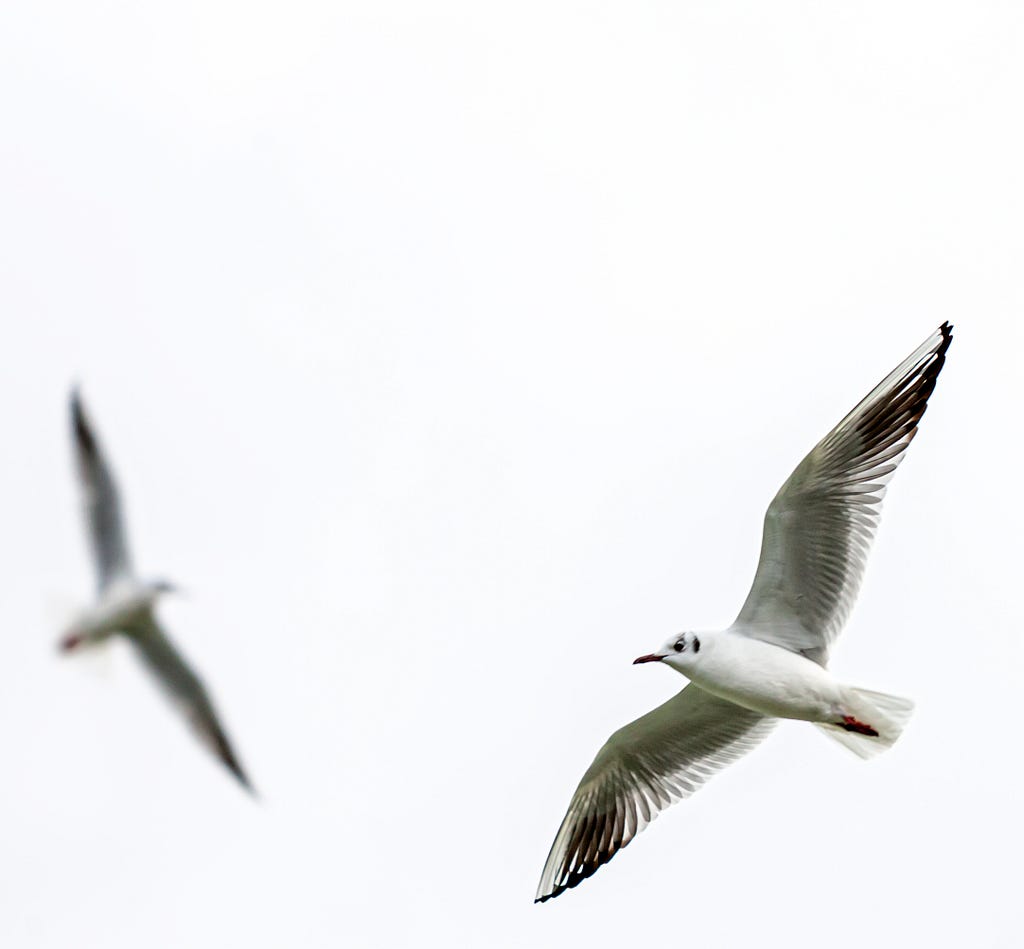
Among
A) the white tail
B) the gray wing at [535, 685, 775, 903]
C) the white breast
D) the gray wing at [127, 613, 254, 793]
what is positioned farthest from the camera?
the gray wing at [535, 685, 775, 903]

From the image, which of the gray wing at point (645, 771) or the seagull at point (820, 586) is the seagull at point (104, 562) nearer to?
the seagull at point (820, 586)

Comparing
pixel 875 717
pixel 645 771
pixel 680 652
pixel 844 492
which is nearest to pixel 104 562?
pixel 680 652

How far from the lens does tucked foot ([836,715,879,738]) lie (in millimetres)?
9039

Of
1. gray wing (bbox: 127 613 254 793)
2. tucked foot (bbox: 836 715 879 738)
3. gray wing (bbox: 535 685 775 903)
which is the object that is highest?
gray wing (bbox: 127 613 254 793)

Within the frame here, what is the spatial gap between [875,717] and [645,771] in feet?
5.08

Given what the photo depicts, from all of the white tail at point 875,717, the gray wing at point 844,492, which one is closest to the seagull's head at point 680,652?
the gray wing at point 844,492

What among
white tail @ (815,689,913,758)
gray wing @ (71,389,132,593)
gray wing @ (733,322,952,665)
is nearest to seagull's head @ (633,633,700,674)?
gray wing @ (733,322,952,665)

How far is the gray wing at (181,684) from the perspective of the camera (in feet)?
24.2

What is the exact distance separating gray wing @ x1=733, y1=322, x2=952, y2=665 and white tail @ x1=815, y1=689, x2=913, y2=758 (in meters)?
0.57

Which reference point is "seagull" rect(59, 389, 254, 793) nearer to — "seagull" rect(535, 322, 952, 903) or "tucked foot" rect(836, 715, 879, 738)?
"seagull" rect(535, 322, 952, 903)

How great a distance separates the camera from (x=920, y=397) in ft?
29.3

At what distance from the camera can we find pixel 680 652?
9133 mm

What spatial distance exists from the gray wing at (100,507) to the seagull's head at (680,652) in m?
3.34

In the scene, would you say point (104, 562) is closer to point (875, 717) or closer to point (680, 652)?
point (680, 652)
